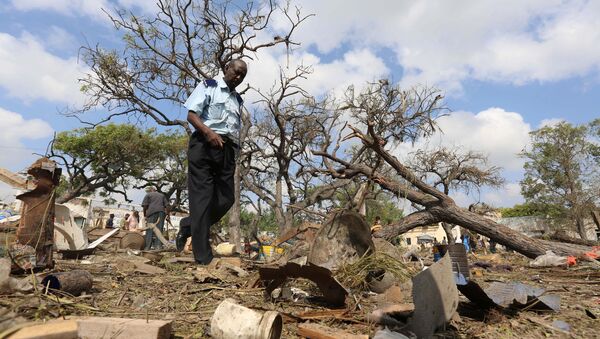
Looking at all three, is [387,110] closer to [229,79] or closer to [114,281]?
[229,79]

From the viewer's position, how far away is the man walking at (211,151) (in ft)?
11.4

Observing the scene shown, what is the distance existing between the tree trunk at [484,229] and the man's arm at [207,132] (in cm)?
459

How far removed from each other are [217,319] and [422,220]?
6155 millimetres

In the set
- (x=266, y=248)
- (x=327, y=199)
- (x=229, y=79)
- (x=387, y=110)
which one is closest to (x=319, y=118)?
(x=387, y=110)

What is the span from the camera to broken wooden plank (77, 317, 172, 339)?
54.5 inches

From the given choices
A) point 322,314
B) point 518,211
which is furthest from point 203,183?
point 518,211

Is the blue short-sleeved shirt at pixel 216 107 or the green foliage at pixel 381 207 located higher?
the green foliage at pixel 381 207

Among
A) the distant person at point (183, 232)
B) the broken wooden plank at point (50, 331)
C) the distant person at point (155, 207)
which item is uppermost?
the distant person at point (155, 207)

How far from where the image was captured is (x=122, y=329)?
55.3 inches

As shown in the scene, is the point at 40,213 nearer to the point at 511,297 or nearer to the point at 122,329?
the point at 122,329

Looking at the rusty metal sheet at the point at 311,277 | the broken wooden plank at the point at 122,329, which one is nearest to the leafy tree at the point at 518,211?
the rusty metal sheet at the point at 311,277

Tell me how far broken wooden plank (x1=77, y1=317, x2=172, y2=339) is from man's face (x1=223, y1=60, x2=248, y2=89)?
9.11ft

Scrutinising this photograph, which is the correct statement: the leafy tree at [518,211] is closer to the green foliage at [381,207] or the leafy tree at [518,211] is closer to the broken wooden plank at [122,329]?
the green foliage at [381,207]

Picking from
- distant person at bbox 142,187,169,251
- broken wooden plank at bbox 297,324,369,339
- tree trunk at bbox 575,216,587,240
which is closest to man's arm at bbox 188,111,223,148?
broken wooden plank at bbox 297,324,369,339
